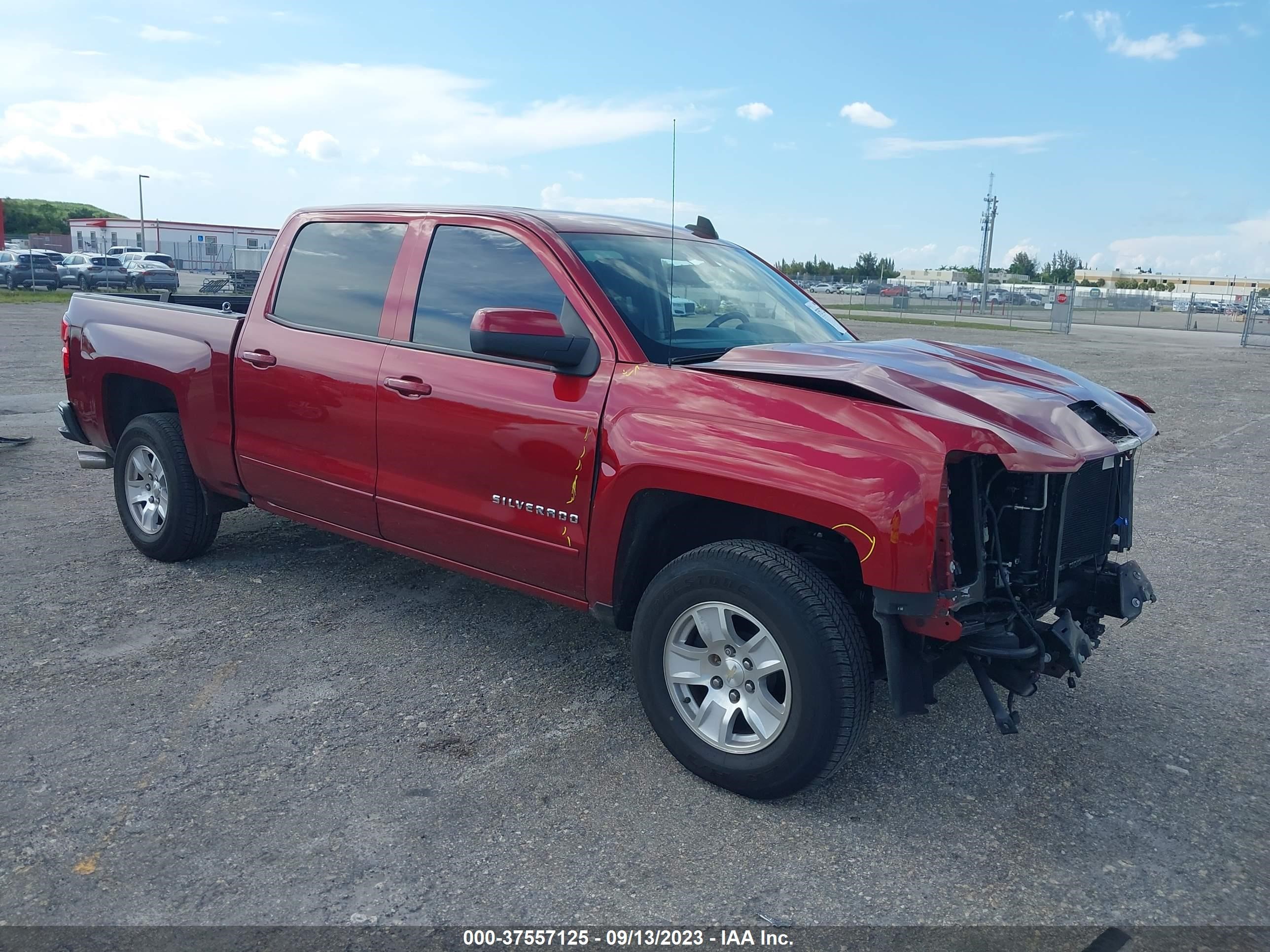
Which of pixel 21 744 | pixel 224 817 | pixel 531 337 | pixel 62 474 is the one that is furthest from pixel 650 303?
pixel 62 474

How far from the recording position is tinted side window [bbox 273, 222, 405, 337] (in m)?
4.59

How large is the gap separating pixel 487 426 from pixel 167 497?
8.07 ft

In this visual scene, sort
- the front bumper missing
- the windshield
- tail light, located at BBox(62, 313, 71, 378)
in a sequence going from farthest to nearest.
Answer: tail light, located at BBox(62, 313, 71, 378) → the windshield → the front bumper missing

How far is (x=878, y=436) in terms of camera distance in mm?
3104

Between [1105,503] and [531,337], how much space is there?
2136 mm

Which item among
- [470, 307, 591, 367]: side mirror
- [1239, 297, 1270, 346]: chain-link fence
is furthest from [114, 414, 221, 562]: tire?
[1239, 297, 1270, 346]: chain-link fence

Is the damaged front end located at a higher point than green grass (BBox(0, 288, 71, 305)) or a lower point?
lower

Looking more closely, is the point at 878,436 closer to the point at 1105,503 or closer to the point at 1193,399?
the point at 1105,503

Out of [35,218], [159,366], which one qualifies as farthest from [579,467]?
[35,218]

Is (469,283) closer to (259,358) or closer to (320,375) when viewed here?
(320,375)

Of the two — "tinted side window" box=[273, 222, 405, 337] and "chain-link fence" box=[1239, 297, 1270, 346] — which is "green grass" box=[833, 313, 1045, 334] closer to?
"chain-link fence" box=[1239, 297, 1270, 346]

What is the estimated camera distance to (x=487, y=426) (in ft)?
13.1

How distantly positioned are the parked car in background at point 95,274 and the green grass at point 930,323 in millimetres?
24972

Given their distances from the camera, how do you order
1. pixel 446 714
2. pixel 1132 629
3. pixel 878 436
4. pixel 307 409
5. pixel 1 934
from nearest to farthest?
1. pixel 1 934
2. pixel 878 436
3. pixel 446 714
4. pixel 307 409
5. pixel 1132 629
